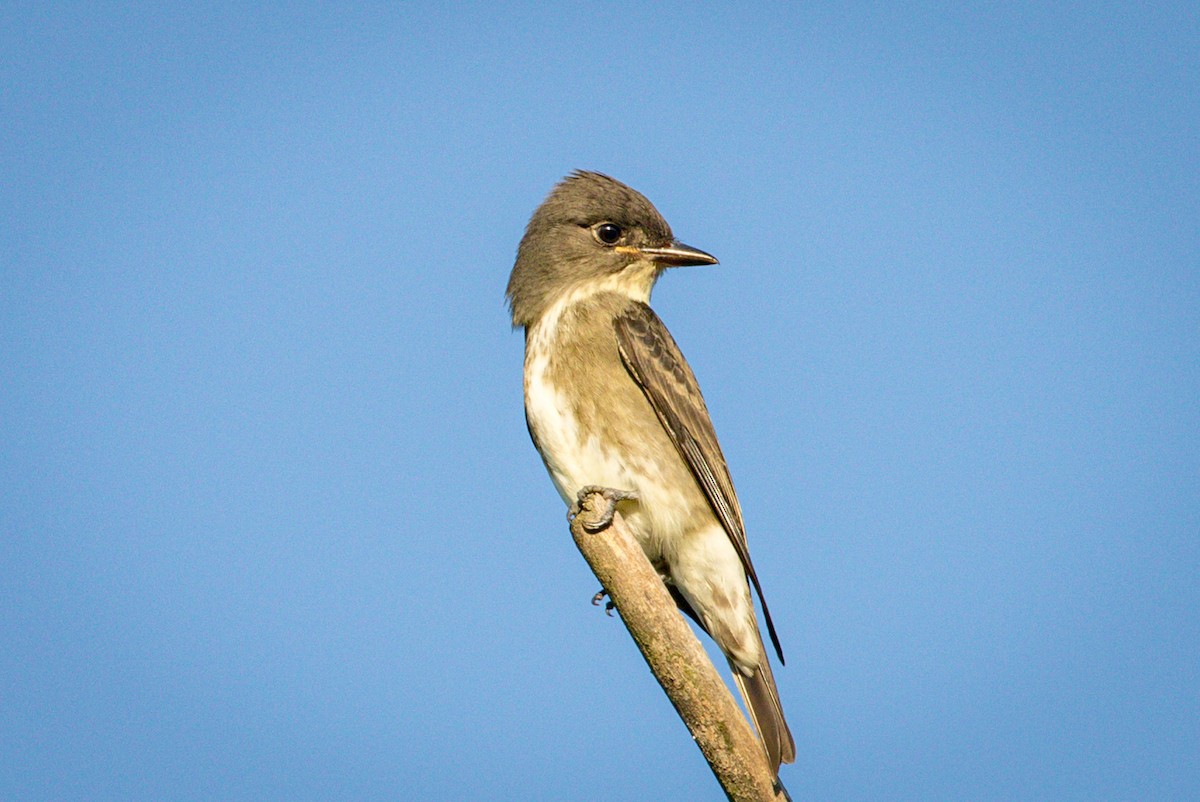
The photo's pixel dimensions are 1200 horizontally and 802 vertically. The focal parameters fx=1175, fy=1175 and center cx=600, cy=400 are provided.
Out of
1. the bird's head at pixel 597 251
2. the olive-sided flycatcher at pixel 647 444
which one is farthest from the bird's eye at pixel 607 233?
the olive-sided flycatcher at pixel 647 444

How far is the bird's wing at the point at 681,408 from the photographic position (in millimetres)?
7172

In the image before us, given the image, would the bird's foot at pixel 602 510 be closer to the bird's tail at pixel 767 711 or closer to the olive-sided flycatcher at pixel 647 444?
the olive-sided flycatcher at pixel 647 444

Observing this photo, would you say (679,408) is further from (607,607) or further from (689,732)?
(689,732)

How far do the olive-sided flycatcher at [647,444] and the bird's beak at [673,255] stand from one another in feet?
1.19

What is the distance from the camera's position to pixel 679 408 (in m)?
7.30

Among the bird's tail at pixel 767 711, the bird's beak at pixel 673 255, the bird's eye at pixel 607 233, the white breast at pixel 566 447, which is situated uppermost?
the bird's eye at pixel 607 233

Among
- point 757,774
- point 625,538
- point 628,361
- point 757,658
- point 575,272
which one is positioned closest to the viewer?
point 757,774

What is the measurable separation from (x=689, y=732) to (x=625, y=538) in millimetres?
980

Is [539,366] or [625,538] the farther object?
[539,366]

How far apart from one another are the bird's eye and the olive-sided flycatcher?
0.34 meters

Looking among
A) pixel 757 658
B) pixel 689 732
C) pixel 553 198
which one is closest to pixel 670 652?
pixel 689 732

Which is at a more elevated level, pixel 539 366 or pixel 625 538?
pixel 539 366

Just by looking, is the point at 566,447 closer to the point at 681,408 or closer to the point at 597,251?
the point at 681,408

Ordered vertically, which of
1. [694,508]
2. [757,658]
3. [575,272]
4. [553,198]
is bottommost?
[757,658]
